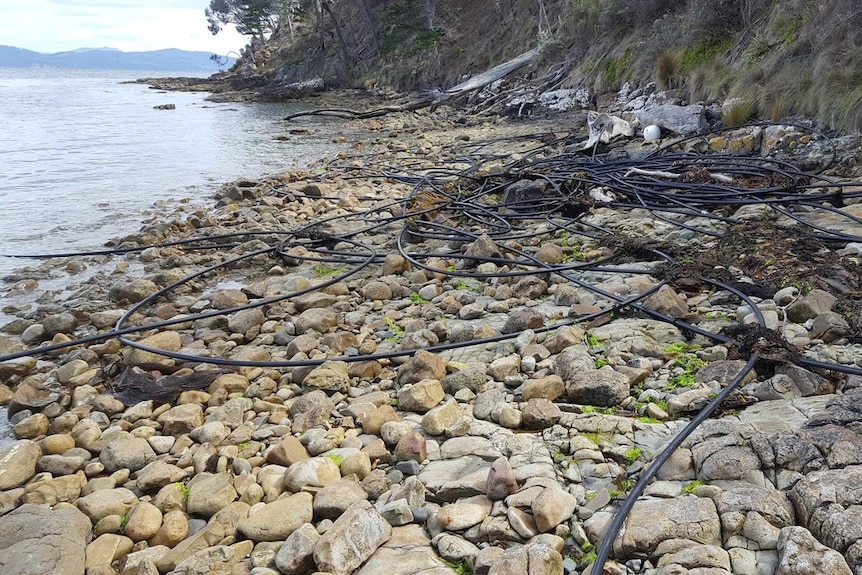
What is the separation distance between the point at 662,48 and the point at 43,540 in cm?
1239

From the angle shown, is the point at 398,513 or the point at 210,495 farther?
the point at 210,495

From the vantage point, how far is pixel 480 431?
2.17m

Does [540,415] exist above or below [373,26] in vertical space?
below

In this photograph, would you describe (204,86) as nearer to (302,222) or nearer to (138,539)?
(302,222)

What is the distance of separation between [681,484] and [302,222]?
5.48 metres

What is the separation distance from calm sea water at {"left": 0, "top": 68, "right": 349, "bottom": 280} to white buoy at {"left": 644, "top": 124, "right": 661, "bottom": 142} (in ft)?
21.4

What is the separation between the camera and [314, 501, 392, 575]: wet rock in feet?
4.99

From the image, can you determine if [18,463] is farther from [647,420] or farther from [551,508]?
[647,420]

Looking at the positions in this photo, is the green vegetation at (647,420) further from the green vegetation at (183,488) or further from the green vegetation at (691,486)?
the green vegetation at (183,488)

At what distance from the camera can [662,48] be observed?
1125cm

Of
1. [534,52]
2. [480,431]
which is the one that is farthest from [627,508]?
[534,52]

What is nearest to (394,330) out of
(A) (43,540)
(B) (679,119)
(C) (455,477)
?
(C) (455,477)

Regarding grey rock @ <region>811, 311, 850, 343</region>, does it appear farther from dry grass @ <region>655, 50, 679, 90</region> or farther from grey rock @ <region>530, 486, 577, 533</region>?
dry grass @ <region>655, 50, 679, 90</region>

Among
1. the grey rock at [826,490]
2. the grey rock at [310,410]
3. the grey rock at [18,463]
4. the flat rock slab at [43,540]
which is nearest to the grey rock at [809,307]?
the grey rock at [826,490]
